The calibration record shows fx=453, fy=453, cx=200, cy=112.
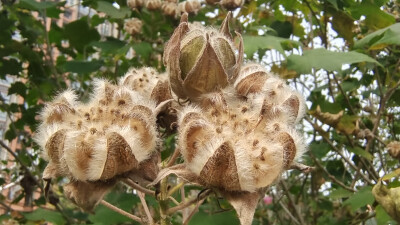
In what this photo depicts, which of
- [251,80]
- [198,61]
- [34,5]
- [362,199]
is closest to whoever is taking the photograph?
[198,61]

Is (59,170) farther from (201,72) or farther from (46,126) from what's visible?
(201,72)

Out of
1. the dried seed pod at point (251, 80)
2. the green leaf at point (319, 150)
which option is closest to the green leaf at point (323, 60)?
the green leaf at point (319, 150)

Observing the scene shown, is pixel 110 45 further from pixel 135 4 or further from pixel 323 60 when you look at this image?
pixel 323 60

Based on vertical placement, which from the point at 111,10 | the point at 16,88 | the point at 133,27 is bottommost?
the point at 16,88

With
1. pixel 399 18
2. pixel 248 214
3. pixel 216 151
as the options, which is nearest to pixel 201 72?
pixel 216 151

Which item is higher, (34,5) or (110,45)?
(34,5)

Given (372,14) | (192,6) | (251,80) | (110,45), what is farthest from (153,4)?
(251,80)
